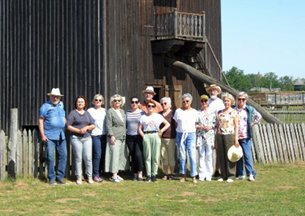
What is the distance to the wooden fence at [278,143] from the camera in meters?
13.1

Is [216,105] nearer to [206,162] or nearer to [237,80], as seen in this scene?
[206,162]

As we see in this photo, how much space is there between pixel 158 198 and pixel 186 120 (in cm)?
255

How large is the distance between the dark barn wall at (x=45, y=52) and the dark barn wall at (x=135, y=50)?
0.55m

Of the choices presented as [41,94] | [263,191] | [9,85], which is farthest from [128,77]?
[263,191]

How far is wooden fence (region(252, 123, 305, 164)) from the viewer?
13.1 m

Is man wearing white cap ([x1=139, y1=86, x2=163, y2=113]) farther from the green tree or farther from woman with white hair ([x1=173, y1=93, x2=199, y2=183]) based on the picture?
the green tree

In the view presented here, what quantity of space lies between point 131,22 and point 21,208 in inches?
439

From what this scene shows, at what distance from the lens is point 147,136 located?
10695mm

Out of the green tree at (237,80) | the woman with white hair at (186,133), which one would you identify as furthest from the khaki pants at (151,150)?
the green tree at (237,80)

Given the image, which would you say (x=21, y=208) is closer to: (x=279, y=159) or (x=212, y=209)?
(x=212, y=209)

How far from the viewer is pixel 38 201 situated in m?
8.34

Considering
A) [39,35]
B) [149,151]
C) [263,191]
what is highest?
[39,35]

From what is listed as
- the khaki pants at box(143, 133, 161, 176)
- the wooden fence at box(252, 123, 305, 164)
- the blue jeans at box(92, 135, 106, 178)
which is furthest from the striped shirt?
the wooden fence at box(252, 123, 305, 164)

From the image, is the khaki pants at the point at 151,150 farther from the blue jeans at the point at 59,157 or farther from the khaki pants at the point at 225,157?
the blue jeans at the point at 59,157
